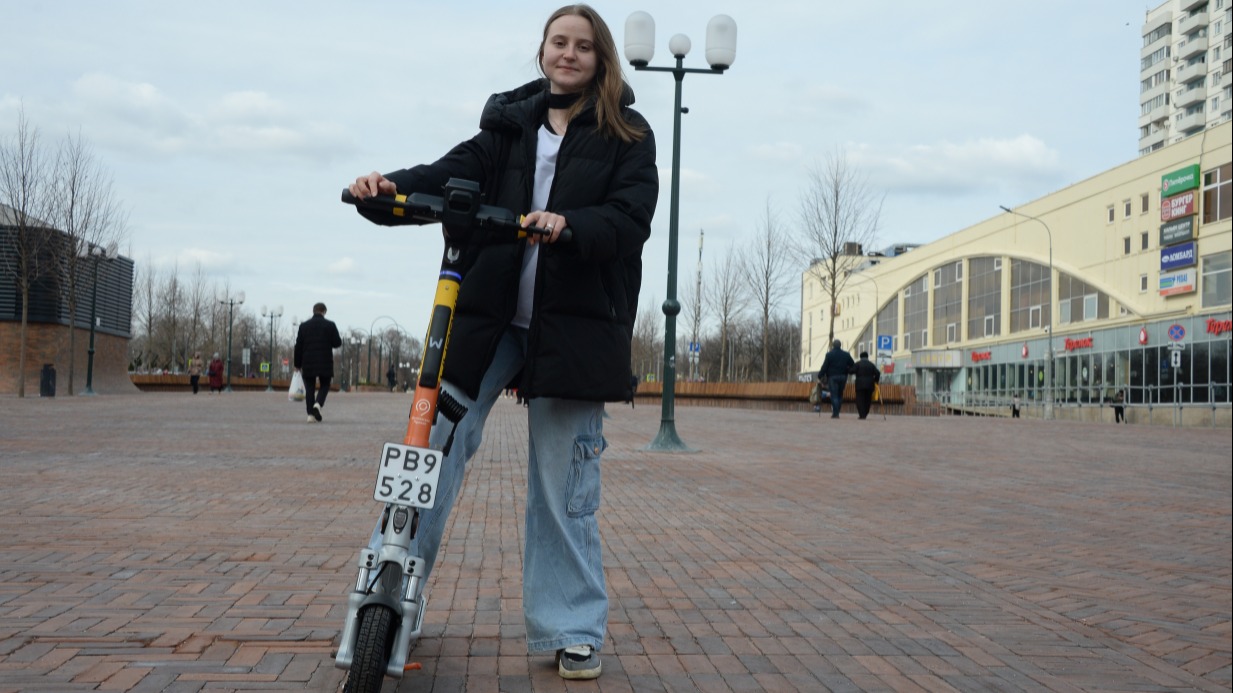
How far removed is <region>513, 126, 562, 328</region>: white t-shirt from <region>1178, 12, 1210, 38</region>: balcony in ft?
324

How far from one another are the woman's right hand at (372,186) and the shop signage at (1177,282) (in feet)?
168

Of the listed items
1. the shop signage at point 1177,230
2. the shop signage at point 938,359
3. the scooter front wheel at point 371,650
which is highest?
the shop signage at point 1177,230

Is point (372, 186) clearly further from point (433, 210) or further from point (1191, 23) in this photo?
point (1191, 23)

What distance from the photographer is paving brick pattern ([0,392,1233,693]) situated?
351 cm

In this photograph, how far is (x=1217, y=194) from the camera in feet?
153

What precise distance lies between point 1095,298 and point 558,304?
58716mm

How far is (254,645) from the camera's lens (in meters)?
3.63

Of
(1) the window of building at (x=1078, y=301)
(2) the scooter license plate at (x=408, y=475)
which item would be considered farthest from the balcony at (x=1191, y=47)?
(2) the scooter license plate at (x=408, y=475)

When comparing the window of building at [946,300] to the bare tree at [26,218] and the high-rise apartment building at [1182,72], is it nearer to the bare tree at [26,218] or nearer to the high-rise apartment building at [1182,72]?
the high-rise apartment building at [1182,72]

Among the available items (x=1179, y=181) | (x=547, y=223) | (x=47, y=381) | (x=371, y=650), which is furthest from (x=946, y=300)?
(x=371, y=650)

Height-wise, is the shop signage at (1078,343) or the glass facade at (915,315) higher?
the glass facade at (915,315)

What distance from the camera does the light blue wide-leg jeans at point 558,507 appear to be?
130 inches

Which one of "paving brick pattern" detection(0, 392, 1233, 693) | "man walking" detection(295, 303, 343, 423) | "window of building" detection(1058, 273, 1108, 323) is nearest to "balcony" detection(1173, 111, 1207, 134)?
"window of building" detection(1058, 273, 1108, 323)

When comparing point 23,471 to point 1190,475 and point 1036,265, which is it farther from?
point 1036,265
